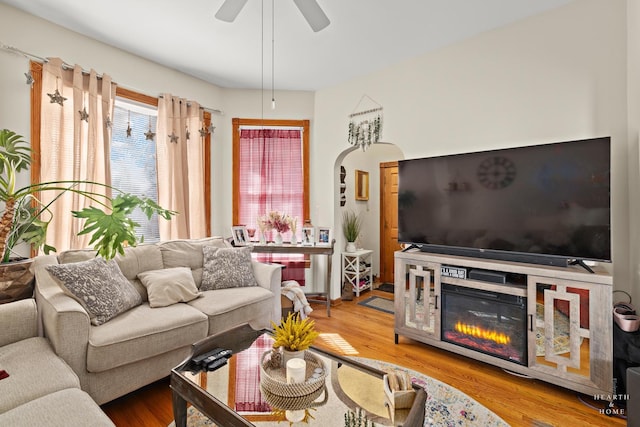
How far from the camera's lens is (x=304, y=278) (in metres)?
4.15

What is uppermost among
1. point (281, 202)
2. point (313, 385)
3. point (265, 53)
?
point (265, 53)

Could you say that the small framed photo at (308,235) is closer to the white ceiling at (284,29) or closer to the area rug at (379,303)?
the area rug at (379,303)

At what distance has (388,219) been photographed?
5.09 m

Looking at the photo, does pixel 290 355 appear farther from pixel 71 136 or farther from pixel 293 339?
pixel 71 136

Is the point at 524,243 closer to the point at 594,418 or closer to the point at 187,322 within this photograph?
the point at 594,418

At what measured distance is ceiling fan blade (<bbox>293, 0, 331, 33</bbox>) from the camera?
1.82 meters

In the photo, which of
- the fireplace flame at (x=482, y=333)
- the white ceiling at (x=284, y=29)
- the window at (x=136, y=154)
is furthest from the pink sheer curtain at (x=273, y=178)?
the fireplace flame at (x=482, y=333)

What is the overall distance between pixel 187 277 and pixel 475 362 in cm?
242

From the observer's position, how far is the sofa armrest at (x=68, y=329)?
5.54 feet

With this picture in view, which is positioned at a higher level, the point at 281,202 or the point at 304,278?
the point at 281,202

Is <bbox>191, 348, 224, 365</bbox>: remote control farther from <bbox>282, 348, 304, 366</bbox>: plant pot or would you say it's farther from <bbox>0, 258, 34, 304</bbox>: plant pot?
<bbox>0, 258, 34, 304</bbox>: plant pot

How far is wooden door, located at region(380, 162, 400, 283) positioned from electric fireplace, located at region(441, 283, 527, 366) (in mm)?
2452

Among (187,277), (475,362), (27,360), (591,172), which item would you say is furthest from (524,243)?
(27,360)

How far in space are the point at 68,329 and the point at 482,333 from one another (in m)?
2.71
